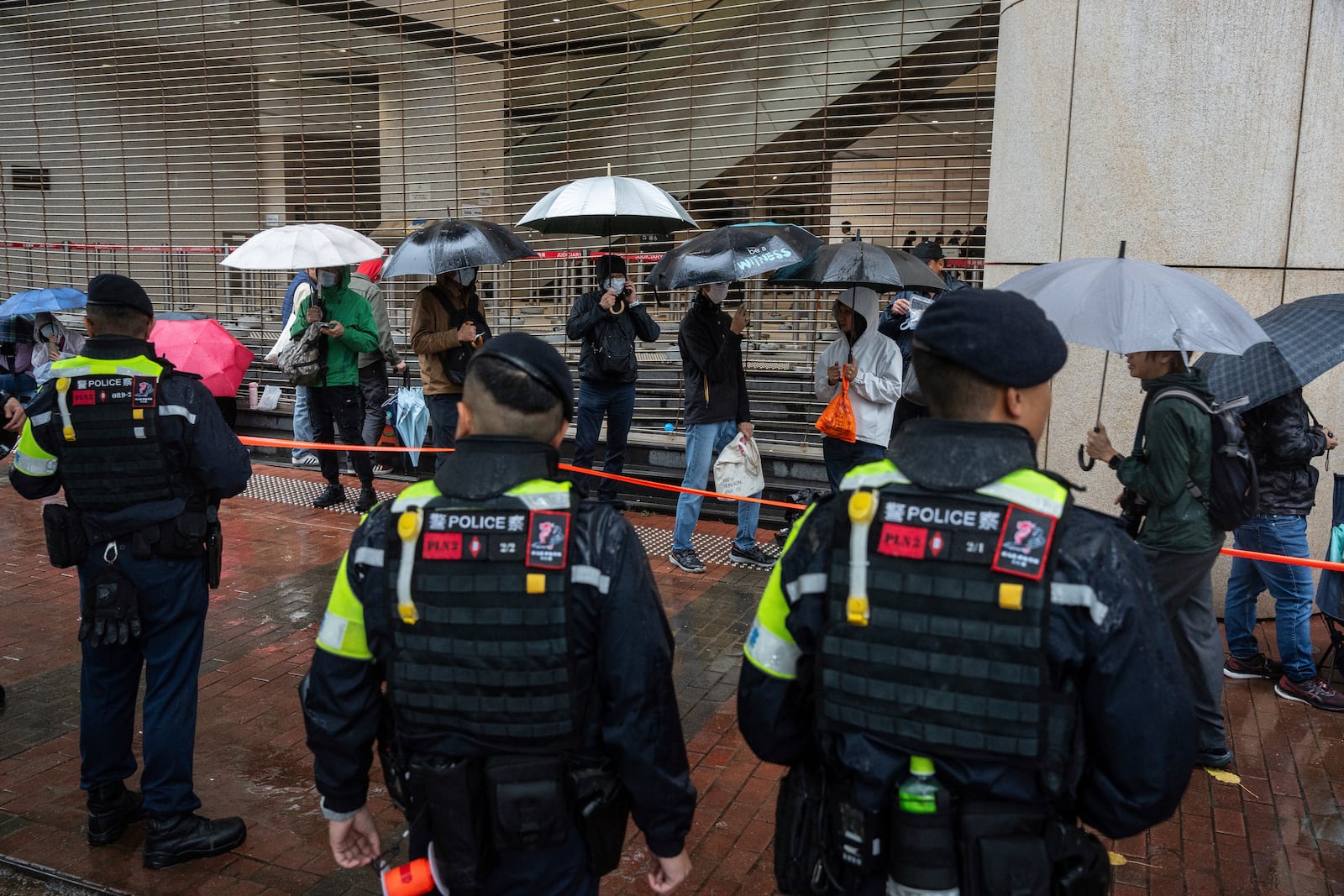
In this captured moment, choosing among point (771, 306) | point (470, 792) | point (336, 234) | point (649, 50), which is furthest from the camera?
point (771, 306)

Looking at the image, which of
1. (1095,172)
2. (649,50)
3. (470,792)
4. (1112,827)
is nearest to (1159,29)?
(1095,172)

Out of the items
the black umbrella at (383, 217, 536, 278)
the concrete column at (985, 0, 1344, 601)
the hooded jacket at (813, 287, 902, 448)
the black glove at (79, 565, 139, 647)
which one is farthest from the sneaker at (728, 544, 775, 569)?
the black glove at (79, 565, 139, 647)

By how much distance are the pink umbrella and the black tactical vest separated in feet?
8.11

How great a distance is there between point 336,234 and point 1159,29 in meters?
5.78

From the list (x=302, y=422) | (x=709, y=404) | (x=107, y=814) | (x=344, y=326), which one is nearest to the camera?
(x=107, y=814)

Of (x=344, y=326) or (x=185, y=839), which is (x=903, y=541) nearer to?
(x=185, y=839)

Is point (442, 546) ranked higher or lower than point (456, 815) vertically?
higher

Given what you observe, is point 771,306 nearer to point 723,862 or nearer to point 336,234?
point 336,234

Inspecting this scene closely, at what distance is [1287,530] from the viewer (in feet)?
16.6

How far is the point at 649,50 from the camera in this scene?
9.61 meters

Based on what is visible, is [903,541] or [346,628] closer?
[903,541]

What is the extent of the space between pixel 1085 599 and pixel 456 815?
1.38 metres

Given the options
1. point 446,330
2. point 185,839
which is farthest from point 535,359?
point 446,330

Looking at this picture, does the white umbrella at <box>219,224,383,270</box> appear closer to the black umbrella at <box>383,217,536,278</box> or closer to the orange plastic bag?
the black umbrella at <box>383,217,536,278</box>
